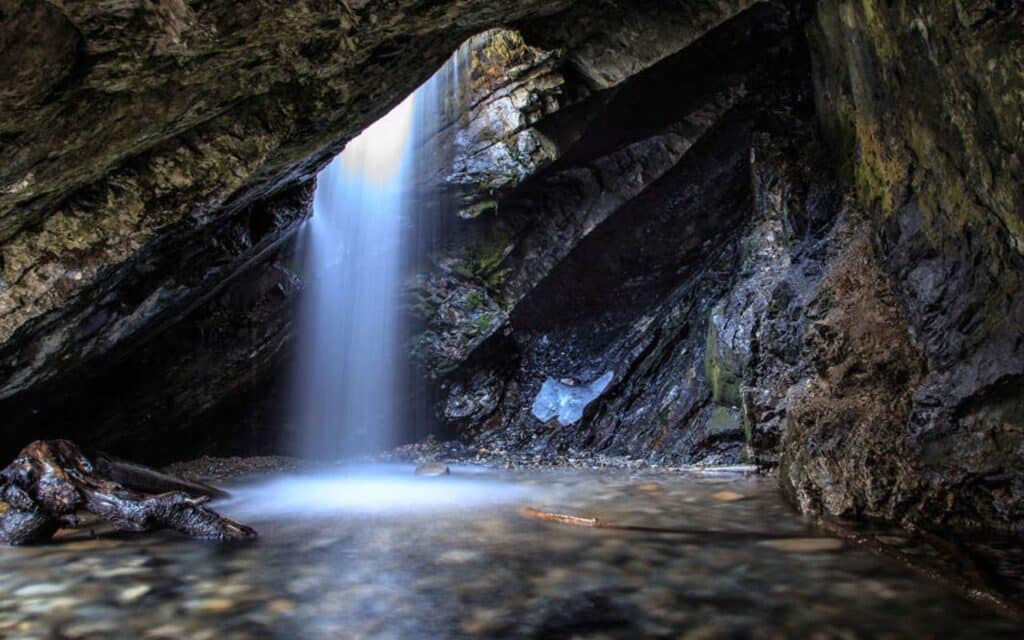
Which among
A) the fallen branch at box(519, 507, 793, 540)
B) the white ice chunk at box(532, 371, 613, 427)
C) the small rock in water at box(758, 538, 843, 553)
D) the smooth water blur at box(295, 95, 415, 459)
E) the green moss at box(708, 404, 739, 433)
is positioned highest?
the smooth water blur at box(295, 95, 415, 459)

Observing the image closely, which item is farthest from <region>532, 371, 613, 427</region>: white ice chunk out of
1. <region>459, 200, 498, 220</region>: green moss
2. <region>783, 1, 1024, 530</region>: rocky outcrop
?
<region>783, 1, 1024, 530</region>: rocky outcrop

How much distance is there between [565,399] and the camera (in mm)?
11117

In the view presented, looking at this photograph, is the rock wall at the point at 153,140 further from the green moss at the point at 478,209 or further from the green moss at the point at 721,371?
the green moss at the point at 721,371

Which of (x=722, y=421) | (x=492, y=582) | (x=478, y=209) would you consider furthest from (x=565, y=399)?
(x=492, y=582)

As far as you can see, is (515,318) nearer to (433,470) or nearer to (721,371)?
(433,470)

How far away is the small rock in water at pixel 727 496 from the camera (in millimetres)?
5422

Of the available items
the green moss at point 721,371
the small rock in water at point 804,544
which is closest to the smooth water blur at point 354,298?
the green moss at point 721,371

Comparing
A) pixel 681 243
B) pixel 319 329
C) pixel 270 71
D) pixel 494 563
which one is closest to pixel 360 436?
pixel 319 329

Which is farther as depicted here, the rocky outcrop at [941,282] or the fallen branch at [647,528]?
the fallen branch at [647,528]

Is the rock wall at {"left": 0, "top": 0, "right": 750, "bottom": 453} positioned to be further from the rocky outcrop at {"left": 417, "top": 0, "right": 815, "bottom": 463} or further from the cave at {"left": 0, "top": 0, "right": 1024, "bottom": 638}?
the rocky outcrop at {"left": 417, "top": 0, "right": 815, "bottom": 463}

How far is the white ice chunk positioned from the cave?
0.24ft

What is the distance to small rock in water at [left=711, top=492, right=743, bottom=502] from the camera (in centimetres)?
542

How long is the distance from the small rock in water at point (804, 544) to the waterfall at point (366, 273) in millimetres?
7320

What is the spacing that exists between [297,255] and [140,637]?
26.3 feet
